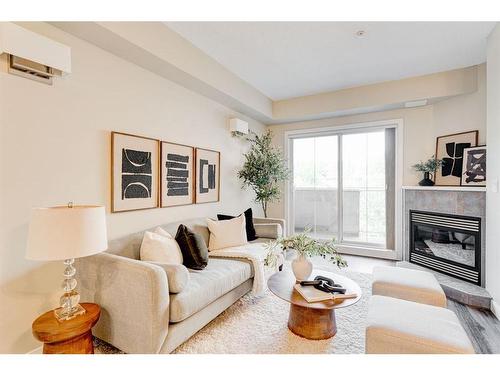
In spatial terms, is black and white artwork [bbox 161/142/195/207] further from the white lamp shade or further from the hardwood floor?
the hardwood floor

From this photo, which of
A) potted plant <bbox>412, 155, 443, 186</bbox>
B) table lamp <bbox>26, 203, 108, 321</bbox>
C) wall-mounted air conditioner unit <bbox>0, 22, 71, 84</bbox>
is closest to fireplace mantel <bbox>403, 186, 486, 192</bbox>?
potted plant <bbox>412, 155, 443, 186</bbox>

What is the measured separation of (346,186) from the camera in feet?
14.9

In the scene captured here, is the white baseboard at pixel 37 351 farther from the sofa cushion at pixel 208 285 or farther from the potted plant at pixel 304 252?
the potted plant at pixel 304 252

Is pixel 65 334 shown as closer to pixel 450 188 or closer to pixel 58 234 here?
pixel 58 234

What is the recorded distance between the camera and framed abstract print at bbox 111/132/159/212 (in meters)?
2.29

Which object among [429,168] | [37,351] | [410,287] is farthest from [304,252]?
[429,168]

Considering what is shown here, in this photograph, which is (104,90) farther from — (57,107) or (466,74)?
(466,74)

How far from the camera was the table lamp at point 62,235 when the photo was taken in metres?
1.39

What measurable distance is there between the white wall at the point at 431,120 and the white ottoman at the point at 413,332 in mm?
2806

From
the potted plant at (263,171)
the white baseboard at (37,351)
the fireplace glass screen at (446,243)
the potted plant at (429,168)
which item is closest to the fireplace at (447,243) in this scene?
the fireplace glass screen at (446,243)

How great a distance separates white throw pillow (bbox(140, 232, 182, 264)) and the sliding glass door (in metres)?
3.12

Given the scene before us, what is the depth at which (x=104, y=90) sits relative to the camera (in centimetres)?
221
